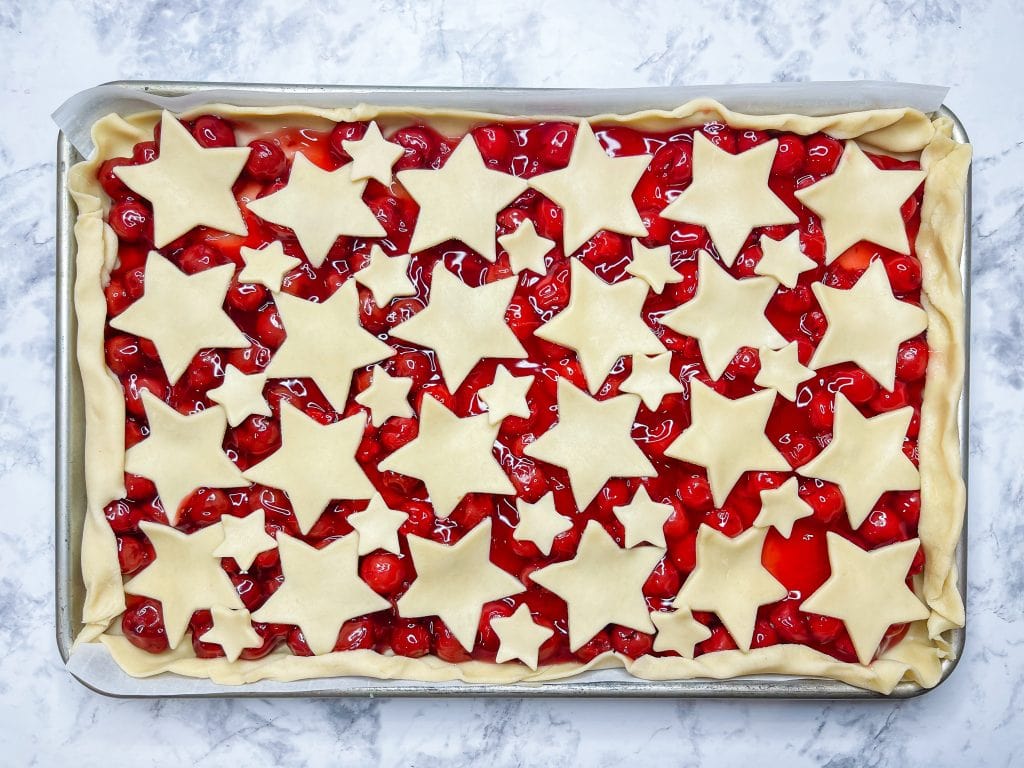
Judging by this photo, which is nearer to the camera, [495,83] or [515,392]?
[515,392]

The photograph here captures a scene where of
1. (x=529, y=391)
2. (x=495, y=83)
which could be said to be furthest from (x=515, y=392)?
(x=495, y=83)

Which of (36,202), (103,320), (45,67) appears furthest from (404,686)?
(45,67)

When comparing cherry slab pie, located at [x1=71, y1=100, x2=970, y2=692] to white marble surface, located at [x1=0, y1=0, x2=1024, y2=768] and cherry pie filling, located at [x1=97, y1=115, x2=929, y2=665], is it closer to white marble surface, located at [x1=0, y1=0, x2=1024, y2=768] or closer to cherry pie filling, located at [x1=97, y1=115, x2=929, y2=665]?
cherry pie filling, located at [x1=97, y1=115, x2=929, y2=665]

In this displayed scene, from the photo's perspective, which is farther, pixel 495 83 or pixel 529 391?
pixel 495 83

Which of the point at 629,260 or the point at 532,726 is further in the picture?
the point at 532,726

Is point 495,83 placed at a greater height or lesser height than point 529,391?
greater

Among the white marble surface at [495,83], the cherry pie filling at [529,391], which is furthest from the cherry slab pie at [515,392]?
the white marble surface at [495,83]

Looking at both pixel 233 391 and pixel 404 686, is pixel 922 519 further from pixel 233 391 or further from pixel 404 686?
pixel 233 391

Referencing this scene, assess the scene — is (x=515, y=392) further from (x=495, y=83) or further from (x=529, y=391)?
(x=495, y=83)
